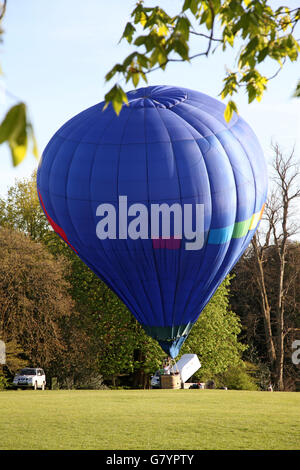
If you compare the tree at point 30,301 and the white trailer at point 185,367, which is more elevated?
the tree at point 30,301

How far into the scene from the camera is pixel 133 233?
1967 cm

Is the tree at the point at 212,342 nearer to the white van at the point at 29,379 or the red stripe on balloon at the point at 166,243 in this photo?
the white van at the point at 29,379

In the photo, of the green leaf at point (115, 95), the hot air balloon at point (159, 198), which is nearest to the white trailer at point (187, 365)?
the hot air balloon at point (159, 198)

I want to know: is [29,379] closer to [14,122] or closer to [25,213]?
[25,213]

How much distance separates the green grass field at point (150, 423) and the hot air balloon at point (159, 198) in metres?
3.56

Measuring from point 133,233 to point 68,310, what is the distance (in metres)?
11.6

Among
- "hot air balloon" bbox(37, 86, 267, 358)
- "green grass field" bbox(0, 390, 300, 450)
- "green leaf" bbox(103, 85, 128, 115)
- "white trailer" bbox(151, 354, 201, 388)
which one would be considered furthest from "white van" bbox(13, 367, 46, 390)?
"green leaf" bbox(103, 85, 128, 115)

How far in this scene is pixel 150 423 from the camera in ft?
42.7

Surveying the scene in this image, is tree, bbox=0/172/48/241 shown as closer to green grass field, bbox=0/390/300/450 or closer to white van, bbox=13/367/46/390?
white van, bbox=13/367/46/390

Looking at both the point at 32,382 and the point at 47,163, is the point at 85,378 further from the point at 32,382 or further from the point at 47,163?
the point at 47,163

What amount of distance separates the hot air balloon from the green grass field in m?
3.56

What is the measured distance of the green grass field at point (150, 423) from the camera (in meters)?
10.8

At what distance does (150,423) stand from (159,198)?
303 inches

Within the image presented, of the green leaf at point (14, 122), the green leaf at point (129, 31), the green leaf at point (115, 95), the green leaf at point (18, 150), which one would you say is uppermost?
the green leaf at point (129, 31)
